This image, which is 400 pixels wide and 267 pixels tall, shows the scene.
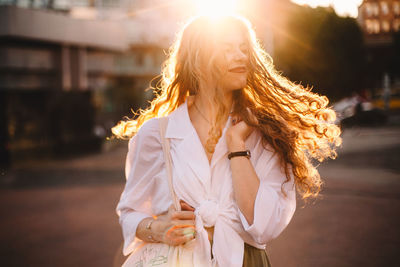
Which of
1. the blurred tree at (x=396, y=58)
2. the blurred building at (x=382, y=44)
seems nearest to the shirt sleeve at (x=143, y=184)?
the blurred building at (x=382, y=44)

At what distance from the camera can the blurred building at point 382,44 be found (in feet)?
178

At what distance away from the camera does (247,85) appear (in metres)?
2.39

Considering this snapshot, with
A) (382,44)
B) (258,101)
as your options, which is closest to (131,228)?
(258,101)

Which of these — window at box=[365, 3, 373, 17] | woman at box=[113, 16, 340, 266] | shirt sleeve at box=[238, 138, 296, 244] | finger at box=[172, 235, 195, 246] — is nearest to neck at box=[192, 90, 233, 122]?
woman at box=[113, 16, 340, 266]

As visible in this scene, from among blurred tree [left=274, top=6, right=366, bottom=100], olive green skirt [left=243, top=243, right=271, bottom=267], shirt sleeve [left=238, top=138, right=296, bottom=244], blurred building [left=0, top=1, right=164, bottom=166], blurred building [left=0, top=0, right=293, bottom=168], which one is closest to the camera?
shirt sleeve [left=238, top=138, right=296, bottom=244]

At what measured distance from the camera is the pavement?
5.45m

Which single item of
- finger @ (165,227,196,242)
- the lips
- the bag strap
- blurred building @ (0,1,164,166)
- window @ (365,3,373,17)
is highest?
window @ (365,3,373,17)

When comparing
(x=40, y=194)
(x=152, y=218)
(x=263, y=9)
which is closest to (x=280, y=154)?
(x=152, y=218)

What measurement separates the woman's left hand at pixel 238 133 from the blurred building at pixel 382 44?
36941 mm

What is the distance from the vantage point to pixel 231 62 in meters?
2.22

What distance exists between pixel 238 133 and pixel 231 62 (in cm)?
33

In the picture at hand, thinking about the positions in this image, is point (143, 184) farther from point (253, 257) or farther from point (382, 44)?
point (382, 44)

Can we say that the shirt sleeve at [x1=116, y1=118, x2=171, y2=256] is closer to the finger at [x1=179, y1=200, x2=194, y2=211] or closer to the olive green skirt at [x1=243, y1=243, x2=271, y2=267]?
the finger at [x1=179, y1=200, x2=194, y2=211]

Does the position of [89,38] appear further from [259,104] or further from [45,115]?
[259,104]
